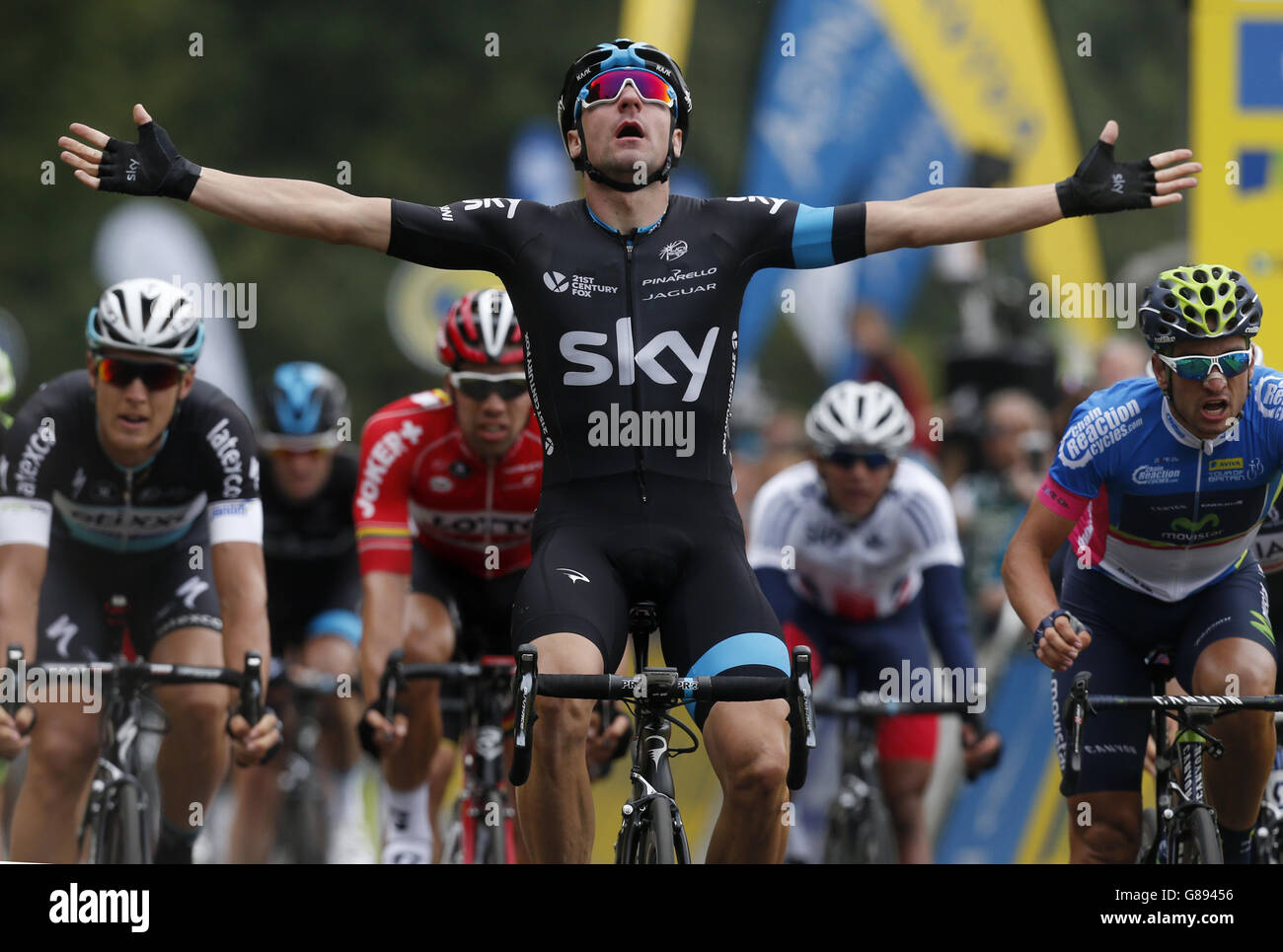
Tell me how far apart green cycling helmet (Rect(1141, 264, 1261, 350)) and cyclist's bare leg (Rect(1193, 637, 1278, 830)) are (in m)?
1.09

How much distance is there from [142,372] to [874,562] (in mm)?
3799

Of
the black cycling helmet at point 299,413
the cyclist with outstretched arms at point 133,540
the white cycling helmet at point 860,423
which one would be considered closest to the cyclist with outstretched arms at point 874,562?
the white cycling helmet at point 860,423

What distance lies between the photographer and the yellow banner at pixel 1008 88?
17531mm

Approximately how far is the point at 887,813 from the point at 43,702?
157 inches

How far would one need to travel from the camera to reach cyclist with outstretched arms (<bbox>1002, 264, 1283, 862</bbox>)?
683cm

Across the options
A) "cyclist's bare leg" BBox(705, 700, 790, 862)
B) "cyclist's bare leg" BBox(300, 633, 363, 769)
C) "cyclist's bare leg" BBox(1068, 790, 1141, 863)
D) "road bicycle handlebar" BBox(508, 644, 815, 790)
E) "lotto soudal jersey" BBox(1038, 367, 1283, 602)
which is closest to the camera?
"road bicycle handlebar" BBox(508, 644, 815, 790)

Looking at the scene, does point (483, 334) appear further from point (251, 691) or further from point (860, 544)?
point (860, 544)

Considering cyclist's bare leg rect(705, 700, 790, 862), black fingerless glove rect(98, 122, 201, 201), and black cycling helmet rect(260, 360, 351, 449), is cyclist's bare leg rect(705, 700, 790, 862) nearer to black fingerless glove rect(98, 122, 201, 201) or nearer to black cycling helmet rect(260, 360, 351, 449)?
black fingerless glove rect(98, 122, 201, 201)

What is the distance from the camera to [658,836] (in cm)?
568

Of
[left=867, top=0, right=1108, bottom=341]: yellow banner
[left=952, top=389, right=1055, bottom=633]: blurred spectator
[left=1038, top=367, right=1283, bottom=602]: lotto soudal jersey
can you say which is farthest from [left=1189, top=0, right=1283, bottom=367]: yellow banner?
[left=867, top=0, right=1108, bottom=341]: yellow banner

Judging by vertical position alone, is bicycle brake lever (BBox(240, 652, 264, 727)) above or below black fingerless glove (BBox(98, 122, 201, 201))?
below
